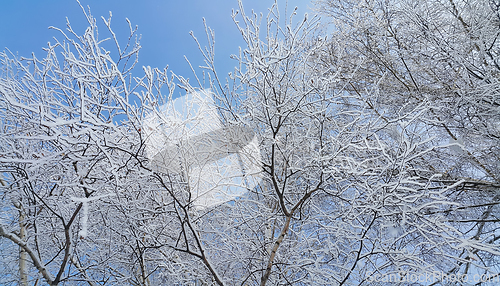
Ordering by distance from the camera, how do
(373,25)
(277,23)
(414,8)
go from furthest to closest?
1. (373,25)
2. (414,8)
3. (277,23)

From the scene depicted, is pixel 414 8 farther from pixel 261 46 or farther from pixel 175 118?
pixel 175 118

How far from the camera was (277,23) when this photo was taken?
2.93 meters

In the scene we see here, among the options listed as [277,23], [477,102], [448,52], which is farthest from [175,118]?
[477,102]

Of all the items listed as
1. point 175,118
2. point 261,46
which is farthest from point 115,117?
point 261,46

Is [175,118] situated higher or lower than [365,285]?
higher

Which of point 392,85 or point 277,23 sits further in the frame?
point 392,85

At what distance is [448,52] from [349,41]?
1518 mm

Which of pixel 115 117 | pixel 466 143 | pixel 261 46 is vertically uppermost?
pixel 261 46

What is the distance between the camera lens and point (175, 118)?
8.84ft

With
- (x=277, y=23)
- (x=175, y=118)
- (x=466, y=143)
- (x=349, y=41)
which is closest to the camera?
(x=175, y=118)

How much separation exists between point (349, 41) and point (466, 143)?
207 cm

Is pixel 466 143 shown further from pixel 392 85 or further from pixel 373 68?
pixel 373 68

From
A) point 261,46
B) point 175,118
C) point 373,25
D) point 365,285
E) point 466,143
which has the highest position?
point 373,25

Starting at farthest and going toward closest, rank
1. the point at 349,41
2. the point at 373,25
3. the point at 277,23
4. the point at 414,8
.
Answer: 1. the point at 349,41
2. the point at 373,25
3. the point at 414,8
4. the point at 277,23
